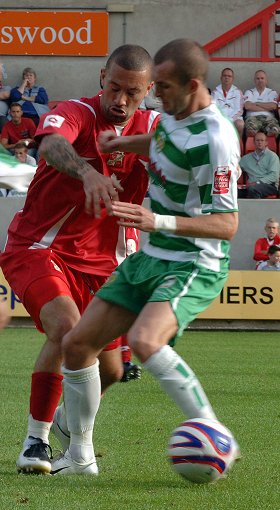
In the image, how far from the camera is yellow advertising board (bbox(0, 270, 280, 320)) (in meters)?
16.3

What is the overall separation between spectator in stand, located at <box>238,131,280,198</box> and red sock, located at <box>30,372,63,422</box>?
12.9 m

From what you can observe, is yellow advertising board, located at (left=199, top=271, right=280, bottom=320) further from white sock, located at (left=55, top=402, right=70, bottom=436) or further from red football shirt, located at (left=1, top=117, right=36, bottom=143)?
white sock, located at (left=55, top=402, right=70, bottom=436)

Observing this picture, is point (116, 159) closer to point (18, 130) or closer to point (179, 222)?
point (179, 222)

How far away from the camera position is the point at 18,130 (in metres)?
19.0

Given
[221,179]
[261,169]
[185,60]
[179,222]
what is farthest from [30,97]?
[179,222]

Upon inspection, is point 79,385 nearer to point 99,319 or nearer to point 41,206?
point 99,319

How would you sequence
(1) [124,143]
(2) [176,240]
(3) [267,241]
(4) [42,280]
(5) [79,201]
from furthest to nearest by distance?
(3) [267,241] → (5) [79,201] → (4) [42,280] → (1) [124,143] → (2) [176,240]

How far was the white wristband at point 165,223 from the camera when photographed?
4566mm

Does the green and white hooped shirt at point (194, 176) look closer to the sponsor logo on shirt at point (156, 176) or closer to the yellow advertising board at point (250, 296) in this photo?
the sponsor logo on shirt at point (156, 176)

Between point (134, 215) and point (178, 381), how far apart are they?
2.56 ft

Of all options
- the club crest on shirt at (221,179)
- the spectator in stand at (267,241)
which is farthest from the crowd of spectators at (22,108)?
the club crest on shirt at (221,179)

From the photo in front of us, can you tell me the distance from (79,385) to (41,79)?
17708 millimetres

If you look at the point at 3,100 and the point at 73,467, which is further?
the point at 3,100

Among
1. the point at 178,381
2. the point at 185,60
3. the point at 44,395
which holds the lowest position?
the point at 44,395
